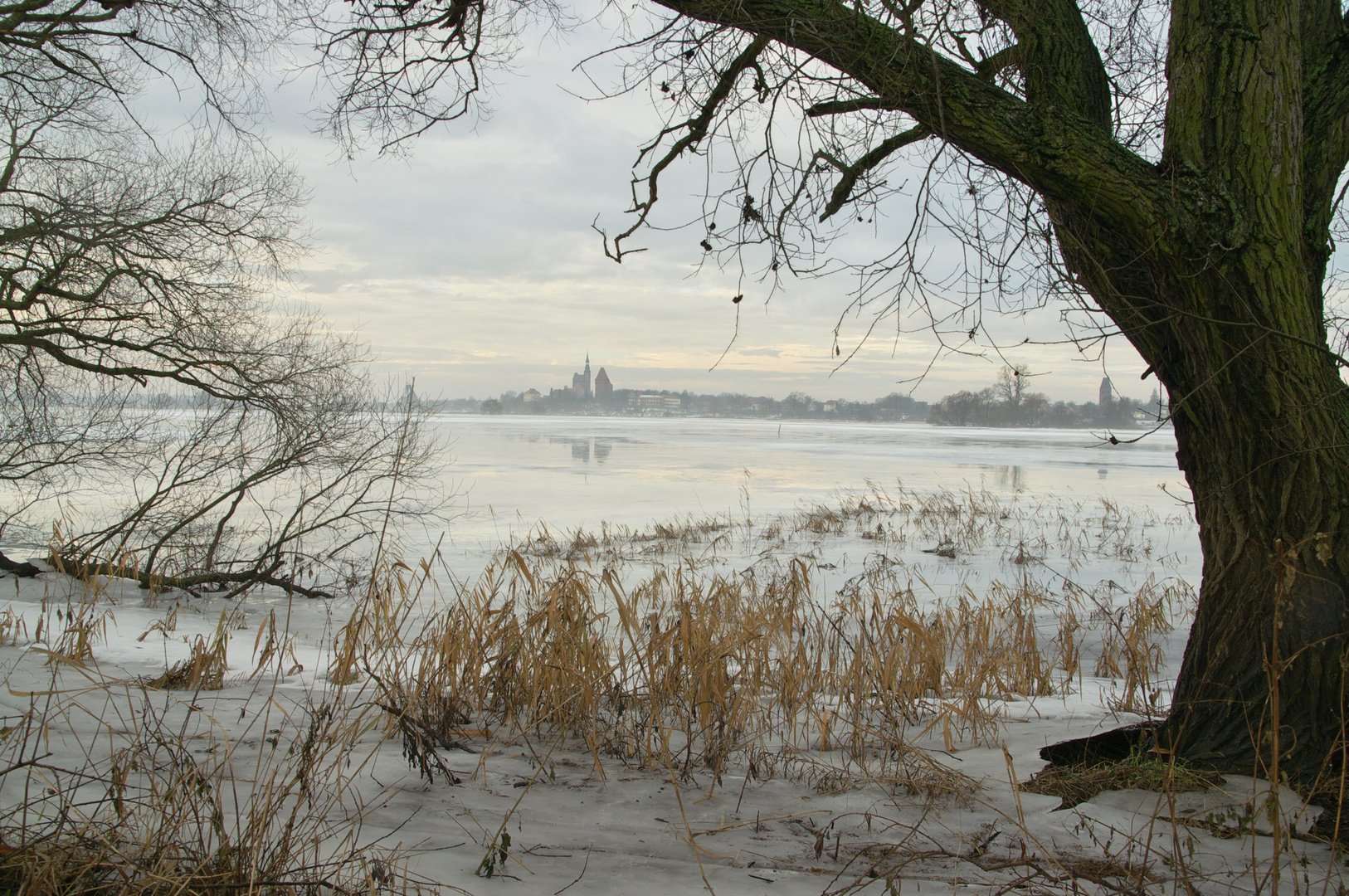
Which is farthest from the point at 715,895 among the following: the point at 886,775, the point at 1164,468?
the point at 1164,468

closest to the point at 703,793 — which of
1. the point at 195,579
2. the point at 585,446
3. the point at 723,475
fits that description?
the point at 195,579

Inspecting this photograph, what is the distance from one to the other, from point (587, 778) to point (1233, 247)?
2755 mm

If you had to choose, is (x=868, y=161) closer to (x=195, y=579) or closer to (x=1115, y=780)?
(x=1115, y=780)

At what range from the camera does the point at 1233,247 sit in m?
2.45

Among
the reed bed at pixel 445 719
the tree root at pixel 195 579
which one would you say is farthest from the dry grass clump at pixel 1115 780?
the tree root at pixel 195 579

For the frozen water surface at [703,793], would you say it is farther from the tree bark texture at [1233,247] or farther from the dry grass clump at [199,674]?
the tree bark texture at [1233,247]

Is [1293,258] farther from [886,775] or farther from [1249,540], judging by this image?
[886,775]

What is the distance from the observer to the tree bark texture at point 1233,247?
252cm

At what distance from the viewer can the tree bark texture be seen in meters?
2.52

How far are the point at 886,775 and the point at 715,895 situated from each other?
3.39 feet

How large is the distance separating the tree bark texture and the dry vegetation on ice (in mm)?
503

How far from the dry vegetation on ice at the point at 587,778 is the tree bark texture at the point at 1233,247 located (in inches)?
19.8

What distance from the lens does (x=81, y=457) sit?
8.19 meters

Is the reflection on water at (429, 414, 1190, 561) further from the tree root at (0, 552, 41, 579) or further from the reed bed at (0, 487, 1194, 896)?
the tree root at (0, 552, 41, 579)
